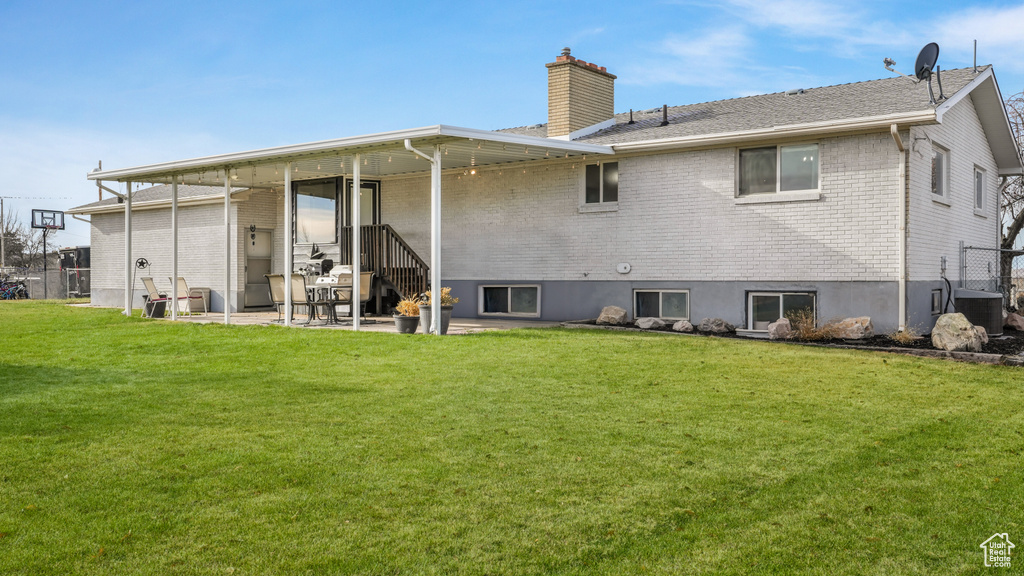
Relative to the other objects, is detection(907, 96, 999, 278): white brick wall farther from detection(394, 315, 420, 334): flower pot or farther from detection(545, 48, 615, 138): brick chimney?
detection(394, 315, 420, 334): flower pot

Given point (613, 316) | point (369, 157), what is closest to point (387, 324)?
point (369, 157)

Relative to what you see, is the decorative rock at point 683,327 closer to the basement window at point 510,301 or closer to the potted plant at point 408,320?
the basement window at point 510,301

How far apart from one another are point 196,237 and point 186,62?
4381 millimetres

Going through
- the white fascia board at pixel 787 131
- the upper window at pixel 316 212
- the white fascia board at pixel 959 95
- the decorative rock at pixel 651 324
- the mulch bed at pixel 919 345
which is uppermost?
the white fascia board at pixel 959 95

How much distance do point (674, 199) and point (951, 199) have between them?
483 cm

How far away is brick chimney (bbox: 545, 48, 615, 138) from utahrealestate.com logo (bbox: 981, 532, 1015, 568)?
1259cm

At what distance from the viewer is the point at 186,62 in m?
20.1

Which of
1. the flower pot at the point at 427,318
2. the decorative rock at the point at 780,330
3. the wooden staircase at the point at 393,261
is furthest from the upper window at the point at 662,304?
the wooden staircase at the point at 393,261

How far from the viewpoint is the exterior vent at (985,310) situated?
13.1 metres

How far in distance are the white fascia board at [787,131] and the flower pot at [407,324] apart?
15.1 ft

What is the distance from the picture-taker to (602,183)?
14422 millimetres

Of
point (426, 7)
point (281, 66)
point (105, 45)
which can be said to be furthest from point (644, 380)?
point (105, 45)

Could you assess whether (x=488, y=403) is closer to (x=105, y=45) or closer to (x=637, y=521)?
(x=637, y=521)

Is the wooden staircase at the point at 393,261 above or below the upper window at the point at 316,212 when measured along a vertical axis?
below
